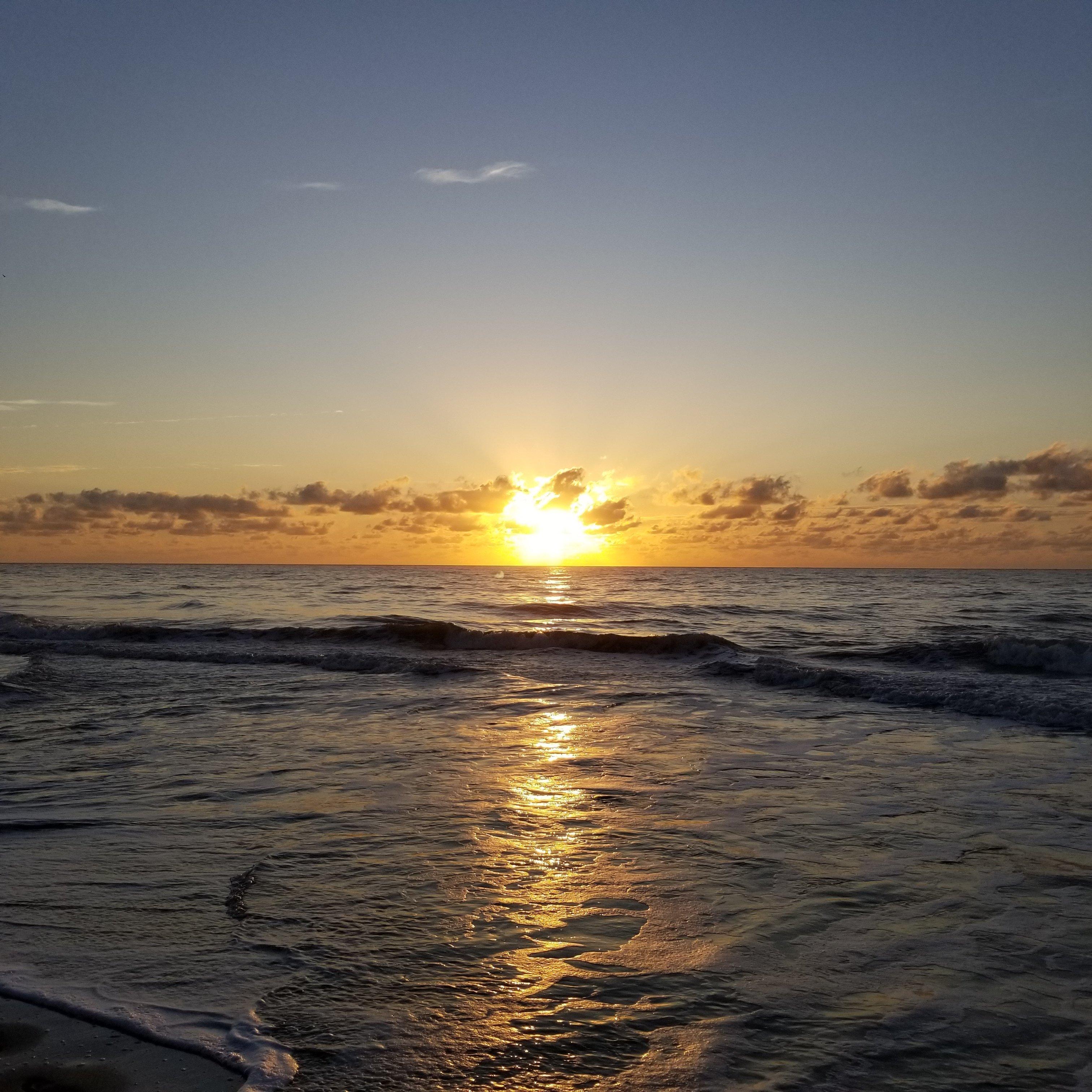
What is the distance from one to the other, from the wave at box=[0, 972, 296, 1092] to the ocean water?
2 cm

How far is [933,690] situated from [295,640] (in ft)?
65.3

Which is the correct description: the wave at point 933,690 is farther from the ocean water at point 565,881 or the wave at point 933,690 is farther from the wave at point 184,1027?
the wave at point 184,1027

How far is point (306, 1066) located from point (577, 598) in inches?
1965

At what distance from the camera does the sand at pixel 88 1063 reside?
3625mm

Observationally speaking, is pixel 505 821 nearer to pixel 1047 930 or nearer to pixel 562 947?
pixel 562 947

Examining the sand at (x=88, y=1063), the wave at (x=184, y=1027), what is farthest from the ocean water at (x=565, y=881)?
the sand at (x=88, y=1063)

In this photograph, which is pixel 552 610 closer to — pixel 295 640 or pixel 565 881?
pixel 295 640

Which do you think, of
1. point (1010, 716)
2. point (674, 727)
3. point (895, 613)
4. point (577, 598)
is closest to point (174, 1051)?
point (674, 727)

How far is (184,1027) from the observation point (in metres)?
4.12

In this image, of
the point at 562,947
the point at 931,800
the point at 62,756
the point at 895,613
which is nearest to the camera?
the point at 562,947

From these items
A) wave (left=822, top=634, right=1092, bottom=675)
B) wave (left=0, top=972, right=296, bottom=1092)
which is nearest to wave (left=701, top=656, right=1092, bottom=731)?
wave (left=822, top=634, right=1092, bottom=675)

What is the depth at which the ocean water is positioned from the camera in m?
4.11

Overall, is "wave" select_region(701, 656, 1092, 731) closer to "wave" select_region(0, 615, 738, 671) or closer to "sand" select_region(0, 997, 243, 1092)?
"wave" select_region(0, 615, 738, 671)

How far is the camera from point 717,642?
27.0 metres
